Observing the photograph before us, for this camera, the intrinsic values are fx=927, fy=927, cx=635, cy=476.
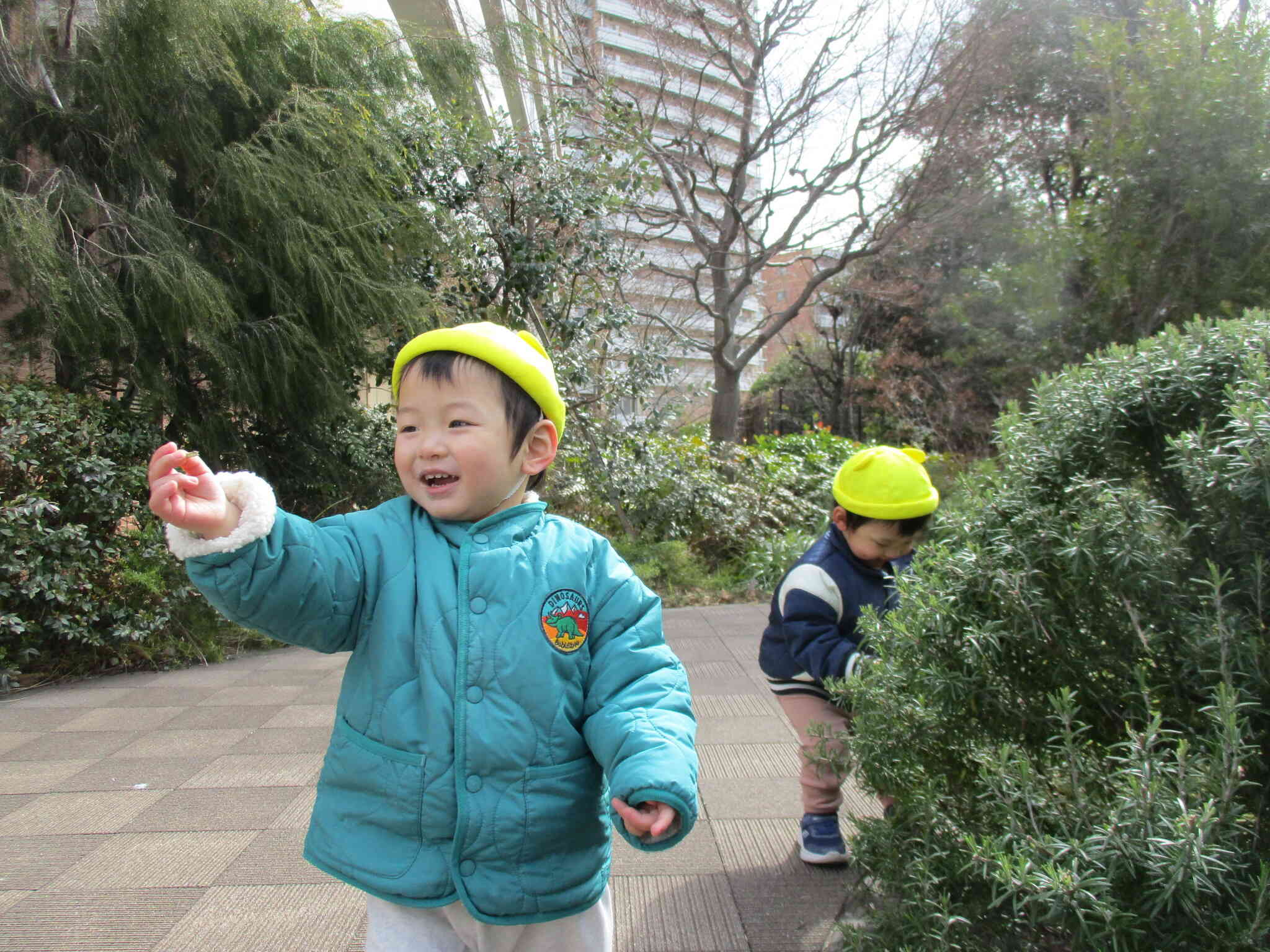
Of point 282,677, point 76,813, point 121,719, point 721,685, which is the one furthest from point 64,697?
point 721,685

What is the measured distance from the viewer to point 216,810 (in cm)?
314

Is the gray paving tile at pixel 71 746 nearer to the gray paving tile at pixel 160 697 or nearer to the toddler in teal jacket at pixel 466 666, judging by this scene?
the gray paving tile at pixel 160 697

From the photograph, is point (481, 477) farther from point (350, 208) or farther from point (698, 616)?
point (698, 616)

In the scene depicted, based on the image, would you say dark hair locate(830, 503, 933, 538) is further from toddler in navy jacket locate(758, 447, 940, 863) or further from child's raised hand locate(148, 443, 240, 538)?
child's raised hand locate(148, 443, 240, 538)

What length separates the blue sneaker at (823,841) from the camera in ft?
8.68

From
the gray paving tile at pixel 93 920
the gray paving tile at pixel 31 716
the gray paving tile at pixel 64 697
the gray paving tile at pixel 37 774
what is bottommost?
the gray paving tile at pixel 64 697

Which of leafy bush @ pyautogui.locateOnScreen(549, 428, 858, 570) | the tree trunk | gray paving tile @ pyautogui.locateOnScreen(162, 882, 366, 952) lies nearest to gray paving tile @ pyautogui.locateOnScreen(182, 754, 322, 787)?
gray paving tile @ pyautogui.locateOnScreen(162, 882, 366, 952)

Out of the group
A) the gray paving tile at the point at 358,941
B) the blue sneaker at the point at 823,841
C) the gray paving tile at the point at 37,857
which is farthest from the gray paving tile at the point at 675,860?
the gray paving tile at the point at 37,857

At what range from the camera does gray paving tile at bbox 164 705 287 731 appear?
4105 millimetres

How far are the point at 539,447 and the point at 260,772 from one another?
7.94ft

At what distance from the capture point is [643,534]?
25.4 feet

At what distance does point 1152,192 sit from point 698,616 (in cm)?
481

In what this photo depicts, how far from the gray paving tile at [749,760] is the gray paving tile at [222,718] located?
2.02 m

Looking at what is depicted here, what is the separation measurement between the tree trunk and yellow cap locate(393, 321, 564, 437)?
9431 millimetres
